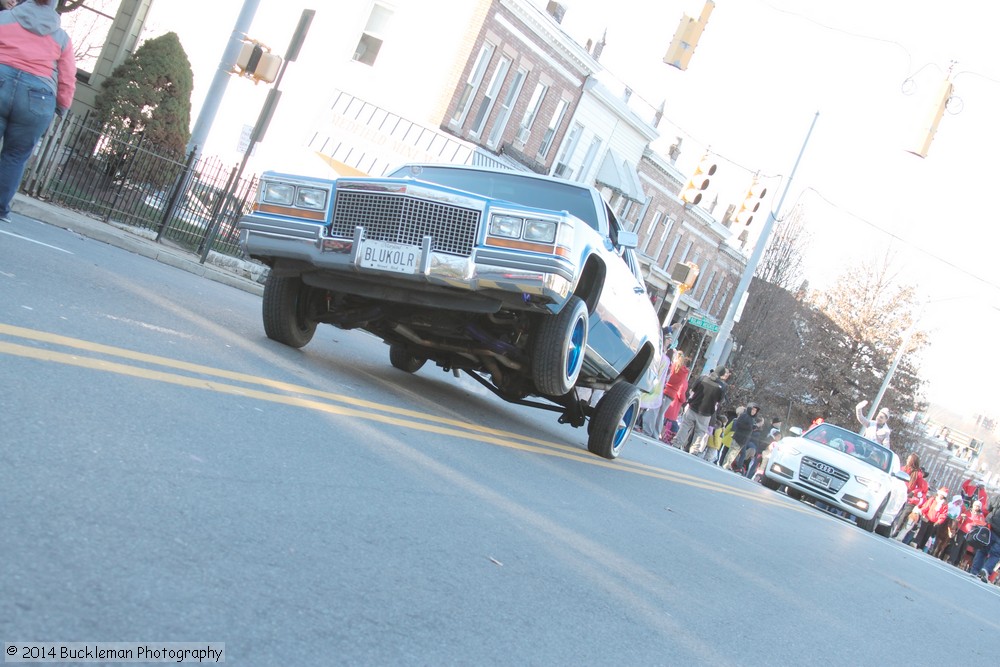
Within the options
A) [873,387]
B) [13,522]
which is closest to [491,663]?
[13,522]

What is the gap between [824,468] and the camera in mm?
18547

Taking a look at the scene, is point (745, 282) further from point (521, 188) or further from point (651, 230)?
point (521, 188)

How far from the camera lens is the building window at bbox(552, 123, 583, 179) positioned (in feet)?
116

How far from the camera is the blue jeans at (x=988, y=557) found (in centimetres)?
1808

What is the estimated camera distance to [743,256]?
58562 millimetres

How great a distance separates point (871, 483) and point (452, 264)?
530 inches

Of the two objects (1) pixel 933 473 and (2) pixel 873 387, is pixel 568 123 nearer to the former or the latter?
(2) pixel 873 387

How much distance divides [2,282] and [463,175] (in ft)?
12.6

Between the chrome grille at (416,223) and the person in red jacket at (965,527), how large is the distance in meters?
16.0

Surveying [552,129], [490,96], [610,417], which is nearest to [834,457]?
[610,417]

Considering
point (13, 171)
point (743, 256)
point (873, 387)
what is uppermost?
point (743, 256)

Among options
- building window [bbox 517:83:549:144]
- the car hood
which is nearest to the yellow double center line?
the car hood

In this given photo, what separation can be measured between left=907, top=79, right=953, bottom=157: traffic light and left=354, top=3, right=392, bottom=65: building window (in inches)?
733

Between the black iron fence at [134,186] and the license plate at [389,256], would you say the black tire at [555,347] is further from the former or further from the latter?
the black iron fence at [134,186]
